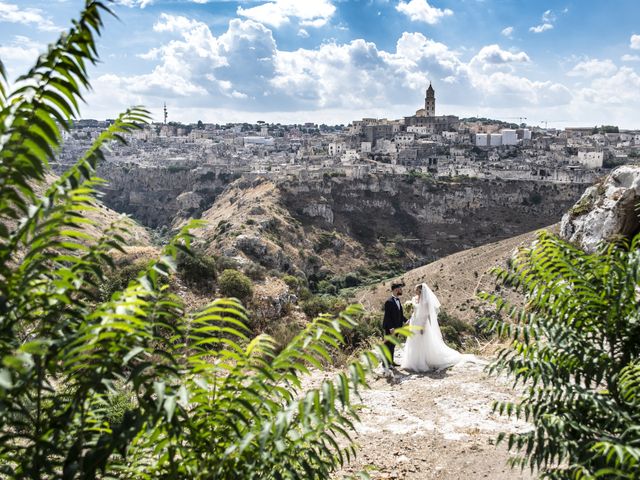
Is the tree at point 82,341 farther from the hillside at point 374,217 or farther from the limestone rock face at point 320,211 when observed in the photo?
the limestone rock face at point 320,211

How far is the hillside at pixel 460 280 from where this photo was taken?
42.2m

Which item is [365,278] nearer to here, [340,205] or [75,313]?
[340,205]

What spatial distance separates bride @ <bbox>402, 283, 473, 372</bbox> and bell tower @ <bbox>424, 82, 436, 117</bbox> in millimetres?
134141

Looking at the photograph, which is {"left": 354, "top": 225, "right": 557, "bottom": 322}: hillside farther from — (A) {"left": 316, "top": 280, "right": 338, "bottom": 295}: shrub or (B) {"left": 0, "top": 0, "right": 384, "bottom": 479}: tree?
(B) {"left": 0, "top": 0, "right": 384, "bottom": 479}: tree

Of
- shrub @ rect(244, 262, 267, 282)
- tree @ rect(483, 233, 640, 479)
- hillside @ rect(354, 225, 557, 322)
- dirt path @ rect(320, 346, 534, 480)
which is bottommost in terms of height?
hillside @ rect(354, 225, 557, 322)

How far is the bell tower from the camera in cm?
13525

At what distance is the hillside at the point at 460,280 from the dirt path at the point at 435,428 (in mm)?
31291

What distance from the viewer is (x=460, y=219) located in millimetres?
83438

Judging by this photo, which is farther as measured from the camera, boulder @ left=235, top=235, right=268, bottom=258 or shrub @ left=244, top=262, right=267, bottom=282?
boulder @ left=235, top=235, right=268, bottom=258

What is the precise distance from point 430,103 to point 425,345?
136m

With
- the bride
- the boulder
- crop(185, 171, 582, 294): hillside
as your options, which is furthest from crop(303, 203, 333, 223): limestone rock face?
the bride

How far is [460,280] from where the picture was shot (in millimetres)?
47969

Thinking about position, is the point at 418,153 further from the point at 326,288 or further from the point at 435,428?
the point at 435,428

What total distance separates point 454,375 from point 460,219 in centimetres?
7820
